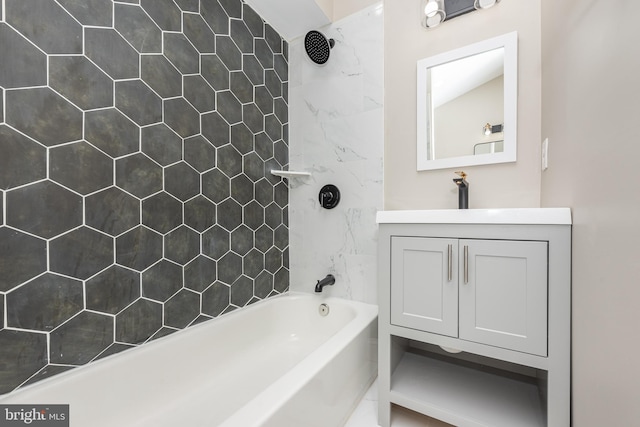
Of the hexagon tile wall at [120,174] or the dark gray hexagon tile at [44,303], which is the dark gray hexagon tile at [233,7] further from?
the dark gray hexagon tile at [44,303]

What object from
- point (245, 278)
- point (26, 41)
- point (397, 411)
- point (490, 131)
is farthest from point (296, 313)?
point (26, 41)

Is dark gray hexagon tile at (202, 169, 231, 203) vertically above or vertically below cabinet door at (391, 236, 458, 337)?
above

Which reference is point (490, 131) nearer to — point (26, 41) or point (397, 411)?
point (397, 411)

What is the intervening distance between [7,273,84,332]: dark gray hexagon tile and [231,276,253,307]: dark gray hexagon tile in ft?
2.33

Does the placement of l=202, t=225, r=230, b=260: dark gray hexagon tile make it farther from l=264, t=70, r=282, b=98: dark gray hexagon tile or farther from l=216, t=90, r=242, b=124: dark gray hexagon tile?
l=264, t=70, r=282, b=98: dark gray hexagon tile

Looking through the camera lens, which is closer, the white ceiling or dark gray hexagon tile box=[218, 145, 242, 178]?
dark gray hexagon tile box=[218, 145, 242, 178]

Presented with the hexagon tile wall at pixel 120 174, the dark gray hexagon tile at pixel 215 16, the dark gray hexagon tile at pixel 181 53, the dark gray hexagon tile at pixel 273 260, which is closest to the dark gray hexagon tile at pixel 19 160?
the hexagon tile wall at pixel 120 174

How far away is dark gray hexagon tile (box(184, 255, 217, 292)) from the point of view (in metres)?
1.30

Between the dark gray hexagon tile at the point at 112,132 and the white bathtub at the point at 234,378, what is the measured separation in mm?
839

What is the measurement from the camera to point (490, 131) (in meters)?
1.32

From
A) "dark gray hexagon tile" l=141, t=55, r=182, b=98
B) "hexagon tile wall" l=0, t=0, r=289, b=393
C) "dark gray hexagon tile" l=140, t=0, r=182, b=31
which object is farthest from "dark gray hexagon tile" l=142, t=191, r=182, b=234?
"dark gray hexagon tile" l=140, t=0, r=182, b=31

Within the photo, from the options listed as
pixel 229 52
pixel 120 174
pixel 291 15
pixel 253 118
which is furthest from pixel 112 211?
pixel 291 15

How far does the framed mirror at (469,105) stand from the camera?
1.28 meters

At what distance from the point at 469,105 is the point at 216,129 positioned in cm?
139
